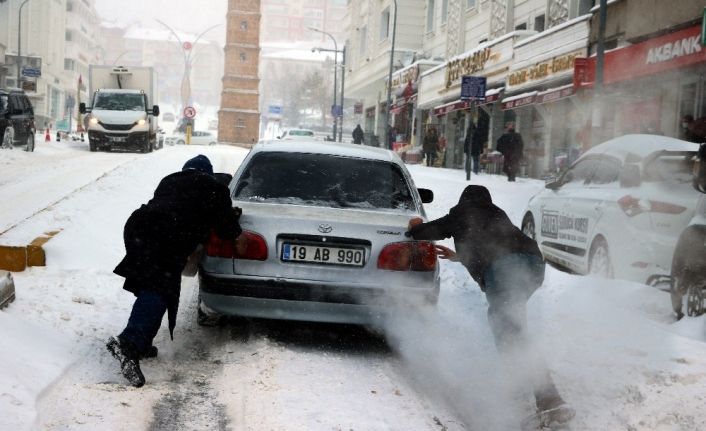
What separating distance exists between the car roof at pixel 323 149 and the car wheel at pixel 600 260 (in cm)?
292

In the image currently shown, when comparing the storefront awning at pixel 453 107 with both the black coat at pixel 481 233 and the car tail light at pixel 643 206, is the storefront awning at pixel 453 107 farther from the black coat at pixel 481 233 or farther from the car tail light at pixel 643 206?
the black coat at pixel 481 233

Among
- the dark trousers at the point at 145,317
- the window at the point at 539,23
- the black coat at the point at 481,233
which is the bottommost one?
the dark trousers at the point at 145,317

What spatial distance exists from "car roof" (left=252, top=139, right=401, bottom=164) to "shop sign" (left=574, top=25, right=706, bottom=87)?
11.4m

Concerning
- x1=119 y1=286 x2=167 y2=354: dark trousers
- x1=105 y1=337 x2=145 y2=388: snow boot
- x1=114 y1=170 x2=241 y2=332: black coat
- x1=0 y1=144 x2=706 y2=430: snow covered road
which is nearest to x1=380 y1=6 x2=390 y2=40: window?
x1=0 y1=144 x2=706 y2=430: snow covered road

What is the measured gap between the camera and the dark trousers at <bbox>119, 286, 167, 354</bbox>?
5.02 m

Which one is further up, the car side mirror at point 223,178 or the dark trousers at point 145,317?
the car side mirror at point 223,178

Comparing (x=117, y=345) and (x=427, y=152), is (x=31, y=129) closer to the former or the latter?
(x=427, y=152)

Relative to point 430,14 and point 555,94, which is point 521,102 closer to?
point 555,94

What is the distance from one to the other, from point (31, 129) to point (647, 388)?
26.7m

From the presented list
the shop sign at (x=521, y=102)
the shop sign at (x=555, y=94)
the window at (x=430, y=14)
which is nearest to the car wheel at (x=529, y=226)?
the shop sign at (x=555, y=94)

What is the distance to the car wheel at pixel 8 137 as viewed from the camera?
26.7 m

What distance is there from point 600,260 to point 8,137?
22.3 m

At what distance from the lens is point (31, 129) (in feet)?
92.3

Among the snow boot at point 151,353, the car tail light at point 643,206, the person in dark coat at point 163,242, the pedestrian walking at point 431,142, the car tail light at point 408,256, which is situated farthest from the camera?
the pedestrian walking at point 431,142
